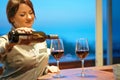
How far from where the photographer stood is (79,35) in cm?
328

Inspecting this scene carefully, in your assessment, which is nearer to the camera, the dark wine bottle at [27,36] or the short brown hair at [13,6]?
the dark wine bottle at [27,36]

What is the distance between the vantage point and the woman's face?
1697mm

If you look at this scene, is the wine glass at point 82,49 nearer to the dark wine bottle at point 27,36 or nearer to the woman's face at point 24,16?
A: the dark wine bottle at point 27,36

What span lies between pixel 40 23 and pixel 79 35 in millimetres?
566

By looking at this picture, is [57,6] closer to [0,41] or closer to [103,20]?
[103,20]

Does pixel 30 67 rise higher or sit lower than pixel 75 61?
higher

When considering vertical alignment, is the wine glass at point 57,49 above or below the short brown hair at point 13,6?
below

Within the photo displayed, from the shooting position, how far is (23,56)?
155 centimetres

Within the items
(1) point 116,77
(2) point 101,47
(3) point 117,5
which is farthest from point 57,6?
(1) point 116,77

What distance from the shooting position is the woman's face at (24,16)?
1697 millimetres

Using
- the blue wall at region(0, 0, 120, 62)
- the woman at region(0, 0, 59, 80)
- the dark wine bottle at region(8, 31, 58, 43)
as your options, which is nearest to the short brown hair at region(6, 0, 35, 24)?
the woman at region(0, 0, 59, 80)

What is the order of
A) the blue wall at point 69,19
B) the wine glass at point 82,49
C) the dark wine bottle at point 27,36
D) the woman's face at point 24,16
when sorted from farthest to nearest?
the blue wall at point 69,19
the woman's face at point 24,16
the wine glass at point 82,49
the dark wine bottle at point 27,36

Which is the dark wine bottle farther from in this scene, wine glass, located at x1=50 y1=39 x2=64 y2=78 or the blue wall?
the blue wall

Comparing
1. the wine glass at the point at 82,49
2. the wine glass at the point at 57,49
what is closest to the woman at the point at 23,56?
the wine glass at the point at 57,49
